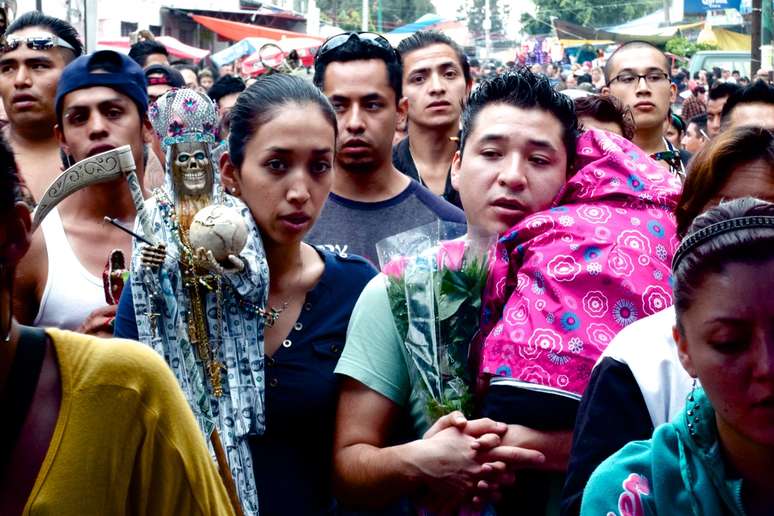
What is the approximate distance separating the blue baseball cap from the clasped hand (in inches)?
89.6

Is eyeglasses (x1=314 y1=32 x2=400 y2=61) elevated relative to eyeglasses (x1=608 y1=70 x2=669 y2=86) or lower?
elevated

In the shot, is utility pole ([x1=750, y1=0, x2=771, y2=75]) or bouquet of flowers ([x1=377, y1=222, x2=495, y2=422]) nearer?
bouquet of flowers ([x1=377, y1=222, x2=495, y2=422])

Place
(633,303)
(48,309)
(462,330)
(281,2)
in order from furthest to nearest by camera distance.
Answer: (281,2)
(48,309)
(462,330)
(633,303)

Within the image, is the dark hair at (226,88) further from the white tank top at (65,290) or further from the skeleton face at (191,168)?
the skeleton face at (191,168)

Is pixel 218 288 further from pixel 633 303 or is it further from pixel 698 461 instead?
pixel 698 461

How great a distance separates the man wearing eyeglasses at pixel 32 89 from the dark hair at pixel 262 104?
7.46ft

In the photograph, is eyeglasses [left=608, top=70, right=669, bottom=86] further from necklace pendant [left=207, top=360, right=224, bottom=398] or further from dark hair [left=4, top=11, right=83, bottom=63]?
necklace pendant [left=207, top=360, right=224, bottom=398]

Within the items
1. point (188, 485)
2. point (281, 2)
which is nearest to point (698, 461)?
point (188, 485)

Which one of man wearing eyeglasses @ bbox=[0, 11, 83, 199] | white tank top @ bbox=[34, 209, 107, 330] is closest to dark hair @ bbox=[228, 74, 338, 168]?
white tank top @ bbox=[34, 209, 107, 330]

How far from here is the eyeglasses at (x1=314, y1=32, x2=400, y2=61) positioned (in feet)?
15.1

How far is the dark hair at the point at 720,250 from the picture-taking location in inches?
72.7

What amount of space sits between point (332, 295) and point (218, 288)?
0.42m

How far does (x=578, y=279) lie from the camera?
8.21ft

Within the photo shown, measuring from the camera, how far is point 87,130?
4254mm
